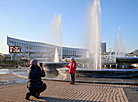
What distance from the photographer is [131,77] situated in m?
9.21

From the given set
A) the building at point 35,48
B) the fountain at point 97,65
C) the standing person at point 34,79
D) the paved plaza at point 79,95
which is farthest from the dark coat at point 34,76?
the building at point 35,48

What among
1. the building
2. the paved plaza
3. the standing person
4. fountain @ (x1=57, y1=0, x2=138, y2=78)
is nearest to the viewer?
the standing person

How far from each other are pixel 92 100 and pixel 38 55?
3428 inches

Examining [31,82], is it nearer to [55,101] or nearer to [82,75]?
[55,101]

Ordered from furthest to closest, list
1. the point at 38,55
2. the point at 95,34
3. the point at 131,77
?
1. the point at 38,55
2. the point at 95,34
3. the point at 131,77

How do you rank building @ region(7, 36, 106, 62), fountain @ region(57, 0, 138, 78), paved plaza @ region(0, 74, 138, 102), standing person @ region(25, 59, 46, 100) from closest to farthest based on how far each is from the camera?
standing person @ region(25, 59, 46, 100) → paved plaza @ region(0, 74, 138, 102) → fountain @ region(57, 0, 138, 78) → building @ region(7, 36, 106, 62)

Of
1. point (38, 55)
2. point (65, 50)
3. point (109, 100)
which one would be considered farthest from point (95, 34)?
point (65, 50)

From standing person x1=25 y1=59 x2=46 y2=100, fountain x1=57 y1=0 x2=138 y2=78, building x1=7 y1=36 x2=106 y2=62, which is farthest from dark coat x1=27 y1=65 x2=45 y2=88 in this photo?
building x1=7 y1=36 x2=106 y2=62

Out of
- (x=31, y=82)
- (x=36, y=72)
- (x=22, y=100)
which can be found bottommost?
(x=22, y=100)

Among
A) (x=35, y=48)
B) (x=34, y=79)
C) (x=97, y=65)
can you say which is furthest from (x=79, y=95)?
(x=35, y=48)

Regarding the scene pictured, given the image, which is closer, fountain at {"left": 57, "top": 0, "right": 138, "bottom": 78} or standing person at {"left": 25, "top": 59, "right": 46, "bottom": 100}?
standing person at {"left": 25, "top": 59, "right": 46, "bottom": 100}

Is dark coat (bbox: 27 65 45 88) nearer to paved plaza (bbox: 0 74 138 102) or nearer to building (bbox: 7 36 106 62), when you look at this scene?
paved plaza (bbox: 0 74 138 102)

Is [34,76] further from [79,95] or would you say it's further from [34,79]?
[79,95]

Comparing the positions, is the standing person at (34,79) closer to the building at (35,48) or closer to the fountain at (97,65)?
the fountain at (97,65)
